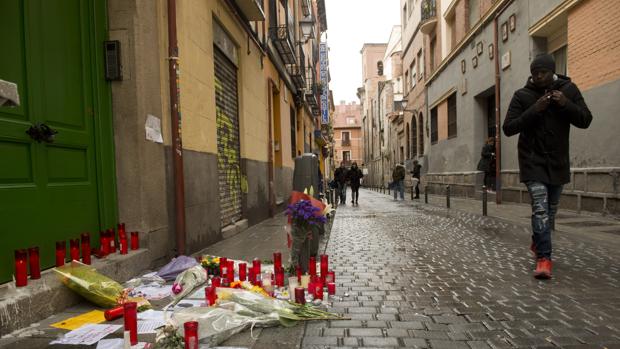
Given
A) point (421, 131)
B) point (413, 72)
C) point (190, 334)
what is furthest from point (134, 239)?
point (413, 72)

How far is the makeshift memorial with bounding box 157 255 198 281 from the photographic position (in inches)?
171

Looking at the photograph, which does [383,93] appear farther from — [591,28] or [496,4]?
[591,28]

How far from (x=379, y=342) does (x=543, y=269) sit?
228 centimetres

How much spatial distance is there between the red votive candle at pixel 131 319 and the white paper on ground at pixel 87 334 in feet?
1.13

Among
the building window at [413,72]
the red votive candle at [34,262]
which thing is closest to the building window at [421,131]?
the building window at [413,72]

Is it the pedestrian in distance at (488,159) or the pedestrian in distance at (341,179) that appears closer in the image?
the pedestrian in distance at (488,159)

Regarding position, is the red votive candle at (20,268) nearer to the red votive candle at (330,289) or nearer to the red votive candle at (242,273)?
the red votive candle at (242,273)

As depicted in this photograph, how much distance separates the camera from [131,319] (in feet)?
8.04

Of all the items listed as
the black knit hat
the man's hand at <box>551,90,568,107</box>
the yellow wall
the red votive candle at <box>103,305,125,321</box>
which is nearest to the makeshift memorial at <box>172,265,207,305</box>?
the red votive candle at <box>103,305,125,321</box>

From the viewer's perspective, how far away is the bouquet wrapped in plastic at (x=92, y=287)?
10.7 feet

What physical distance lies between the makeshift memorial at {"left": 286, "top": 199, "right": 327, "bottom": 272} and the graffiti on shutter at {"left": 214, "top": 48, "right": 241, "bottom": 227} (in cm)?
330

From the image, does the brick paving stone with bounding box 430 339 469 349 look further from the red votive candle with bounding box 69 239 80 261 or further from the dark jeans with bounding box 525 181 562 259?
the red votive candle with bounding box 69 239 80 261

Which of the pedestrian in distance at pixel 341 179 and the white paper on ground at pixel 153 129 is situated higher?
the white paper on ground at pixel 153 129

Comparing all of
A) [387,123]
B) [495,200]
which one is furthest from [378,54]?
[495,200]
